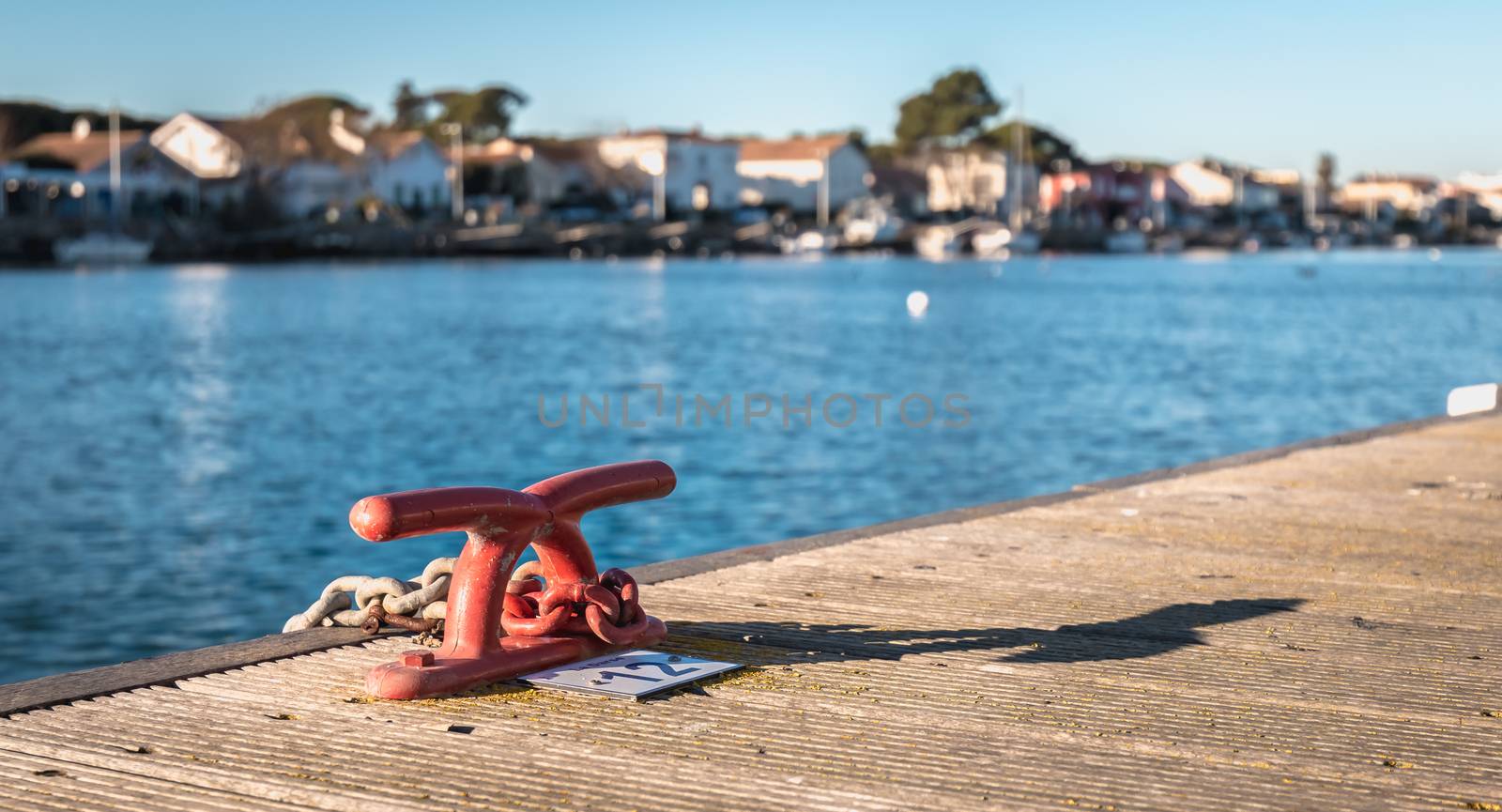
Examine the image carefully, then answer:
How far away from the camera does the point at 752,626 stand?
19.4 ft

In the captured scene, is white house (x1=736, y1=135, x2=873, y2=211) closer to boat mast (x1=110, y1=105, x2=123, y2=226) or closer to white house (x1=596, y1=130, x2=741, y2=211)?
white house (x1=596, y1=130, x2=741, y2=211)

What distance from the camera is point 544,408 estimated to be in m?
32.0

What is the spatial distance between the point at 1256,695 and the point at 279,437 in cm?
2401

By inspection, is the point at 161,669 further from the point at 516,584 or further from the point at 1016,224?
the point at 1016,224

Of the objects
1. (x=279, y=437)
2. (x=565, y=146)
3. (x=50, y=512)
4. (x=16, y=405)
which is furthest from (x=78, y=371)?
(x=565, y=146)

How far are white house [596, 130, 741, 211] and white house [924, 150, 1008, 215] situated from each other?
82.9 ft

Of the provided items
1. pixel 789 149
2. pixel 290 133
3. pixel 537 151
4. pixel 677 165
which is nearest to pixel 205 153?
pixel 290 133

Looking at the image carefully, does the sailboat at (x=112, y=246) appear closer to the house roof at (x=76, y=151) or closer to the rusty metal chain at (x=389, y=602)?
the house roof at (x=76, y=151)

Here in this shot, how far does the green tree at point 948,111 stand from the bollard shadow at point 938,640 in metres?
156

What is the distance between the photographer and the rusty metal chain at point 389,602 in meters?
5.58

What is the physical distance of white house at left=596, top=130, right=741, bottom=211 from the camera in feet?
442

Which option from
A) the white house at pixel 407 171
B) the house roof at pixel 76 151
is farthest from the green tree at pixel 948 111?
the house roof at pixel 76 151

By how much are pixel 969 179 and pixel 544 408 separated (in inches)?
5090

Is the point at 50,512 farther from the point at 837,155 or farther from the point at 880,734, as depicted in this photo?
the point at 837,155
